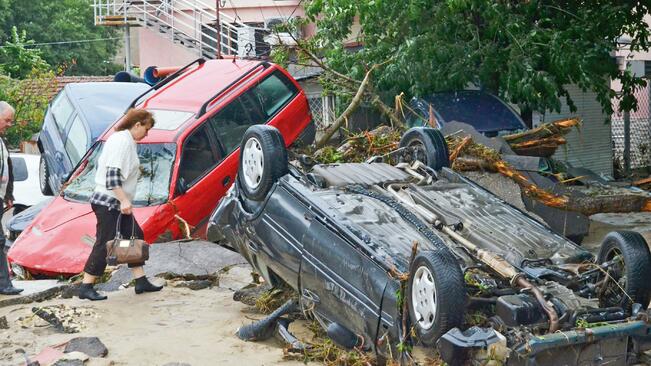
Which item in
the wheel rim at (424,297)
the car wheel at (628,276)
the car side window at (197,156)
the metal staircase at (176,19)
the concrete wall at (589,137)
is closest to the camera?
the wheel rim at (424,297)

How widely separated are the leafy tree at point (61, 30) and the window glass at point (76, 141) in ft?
85.2

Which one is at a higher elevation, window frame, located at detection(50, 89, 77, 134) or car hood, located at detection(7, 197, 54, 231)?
window frame, located at detection(50, 89, 77, 134)

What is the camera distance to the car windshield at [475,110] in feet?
38.5

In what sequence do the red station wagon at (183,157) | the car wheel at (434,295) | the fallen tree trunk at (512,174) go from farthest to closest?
the fallen tree trunk at (512,174)
the red station wagon at (183,157)
the car wheel at (434,295)

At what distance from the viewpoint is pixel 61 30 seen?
39969 millimetres

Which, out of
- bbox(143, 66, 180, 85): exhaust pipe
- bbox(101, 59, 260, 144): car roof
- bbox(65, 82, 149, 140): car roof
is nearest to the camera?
bbox(101, 59, 260, 144): car roof

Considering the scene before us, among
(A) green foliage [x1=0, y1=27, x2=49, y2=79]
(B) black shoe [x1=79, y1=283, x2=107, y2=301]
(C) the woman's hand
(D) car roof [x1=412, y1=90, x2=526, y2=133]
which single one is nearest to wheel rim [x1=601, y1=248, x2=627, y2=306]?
(C) the woman's hand

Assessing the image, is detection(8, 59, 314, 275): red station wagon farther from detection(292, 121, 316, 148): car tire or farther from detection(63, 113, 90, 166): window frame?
detection(63, 113, 90, 166): window frame

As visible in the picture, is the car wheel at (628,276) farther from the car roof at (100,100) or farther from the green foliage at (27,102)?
the green foliage at (27,102)

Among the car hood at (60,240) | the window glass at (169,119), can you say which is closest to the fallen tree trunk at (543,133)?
the window glass at (169,119)

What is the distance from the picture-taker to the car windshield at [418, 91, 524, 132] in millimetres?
11750

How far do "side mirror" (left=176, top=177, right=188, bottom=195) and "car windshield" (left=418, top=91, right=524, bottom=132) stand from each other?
140 inches

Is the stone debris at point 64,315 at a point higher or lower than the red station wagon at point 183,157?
lower

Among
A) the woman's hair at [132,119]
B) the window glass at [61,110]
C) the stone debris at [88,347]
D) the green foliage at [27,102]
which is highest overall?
the woman's hair at [132,119]
